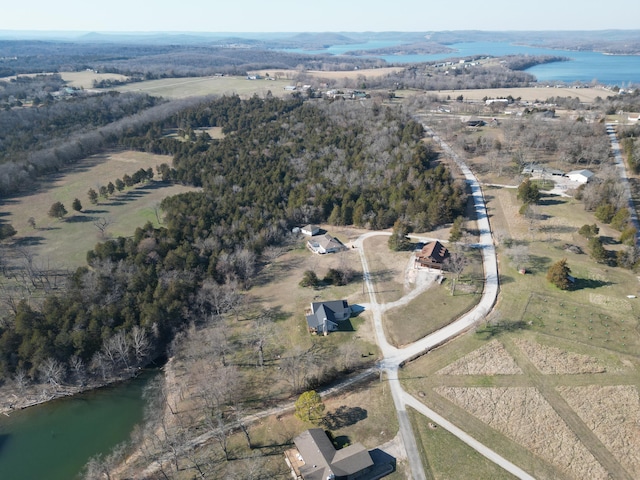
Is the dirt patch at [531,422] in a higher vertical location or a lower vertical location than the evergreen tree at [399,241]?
lower

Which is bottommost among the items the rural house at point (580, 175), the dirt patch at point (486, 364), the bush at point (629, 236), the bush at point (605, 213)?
the dirt patch at point (486, 364)

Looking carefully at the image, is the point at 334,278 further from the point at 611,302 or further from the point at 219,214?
the point at 611,302

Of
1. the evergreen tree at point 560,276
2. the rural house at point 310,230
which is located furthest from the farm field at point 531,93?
the evergreen tree at point 560,276

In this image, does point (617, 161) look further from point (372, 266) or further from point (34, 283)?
point (34, 283)

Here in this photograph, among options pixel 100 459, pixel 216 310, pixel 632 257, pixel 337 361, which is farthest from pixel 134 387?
pixel 632 257

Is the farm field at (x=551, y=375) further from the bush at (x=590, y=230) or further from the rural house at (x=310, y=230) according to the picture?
the rural house at (x=310, y=230)

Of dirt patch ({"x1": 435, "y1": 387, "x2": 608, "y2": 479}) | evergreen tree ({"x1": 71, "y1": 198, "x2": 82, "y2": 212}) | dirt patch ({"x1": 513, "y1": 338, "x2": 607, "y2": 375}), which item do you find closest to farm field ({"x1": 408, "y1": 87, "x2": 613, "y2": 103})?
evergreen tree ({"x1": 71, "y1": 198, "x2": 82, "y2": 212})

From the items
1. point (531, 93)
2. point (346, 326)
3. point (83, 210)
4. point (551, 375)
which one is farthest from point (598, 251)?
point (531, 93)
